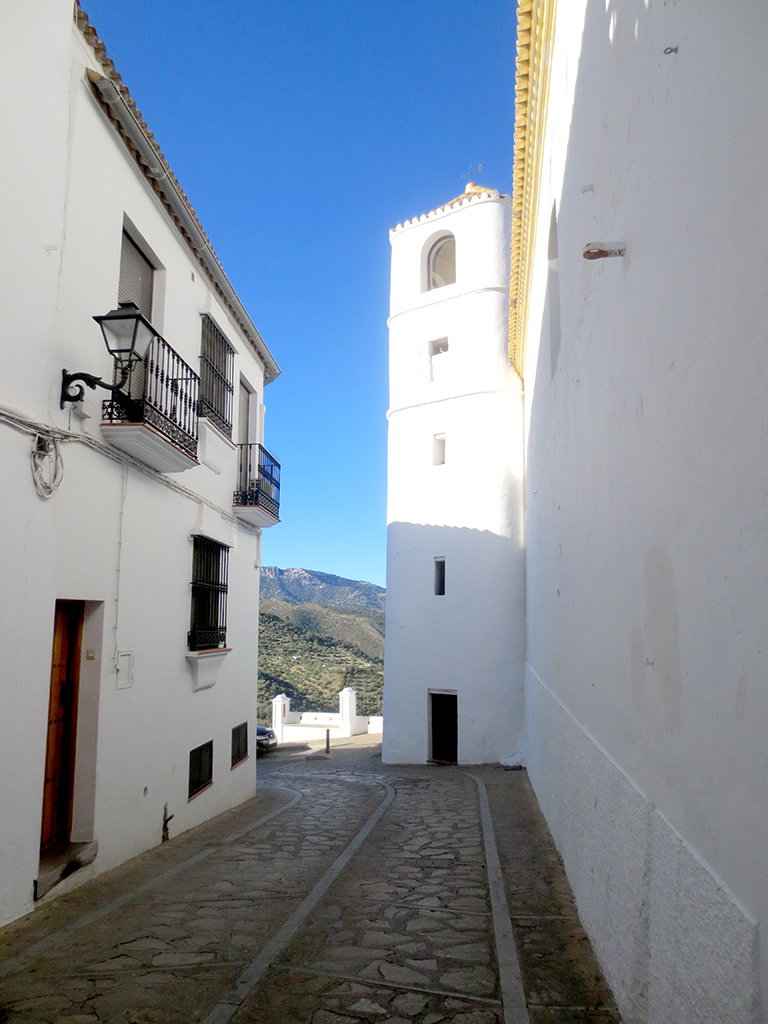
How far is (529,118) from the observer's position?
27.0 ft

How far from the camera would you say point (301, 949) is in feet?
14.0

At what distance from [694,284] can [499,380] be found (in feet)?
42.4

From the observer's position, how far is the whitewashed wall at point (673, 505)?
204 centimetres

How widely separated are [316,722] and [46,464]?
18809 millimetres

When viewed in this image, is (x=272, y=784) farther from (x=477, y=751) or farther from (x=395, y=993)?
(x=395, y=993)

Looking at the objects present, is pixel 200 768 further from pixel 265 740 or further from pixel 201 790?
pixel 265 740

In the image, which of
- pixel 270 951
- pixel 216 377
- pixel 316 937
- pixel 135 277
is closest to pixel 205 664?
pixel 216 377

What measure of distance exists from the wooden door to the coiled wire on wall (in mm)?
1200

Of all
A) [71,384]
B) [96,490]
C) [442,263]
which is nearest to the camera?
[71,384]

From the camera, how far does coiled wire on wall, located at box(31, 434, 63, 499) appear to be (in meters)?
5.07

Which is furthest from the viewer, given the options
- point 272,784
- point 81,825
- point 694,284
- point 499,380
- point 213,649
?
point 499,380

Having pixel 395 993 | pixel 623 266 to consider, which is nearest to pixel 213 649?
pixel 395 993

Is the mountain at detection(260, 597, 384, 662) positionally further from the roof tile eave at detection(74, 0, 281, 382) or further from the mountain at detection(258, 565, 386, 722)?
the roof tile eave at detection(74, 0, 281, 382)

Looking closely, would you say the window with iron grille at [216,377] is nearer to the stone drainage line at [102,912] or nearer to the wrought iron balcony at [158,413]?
the wrought iron balcony at [158,413]
